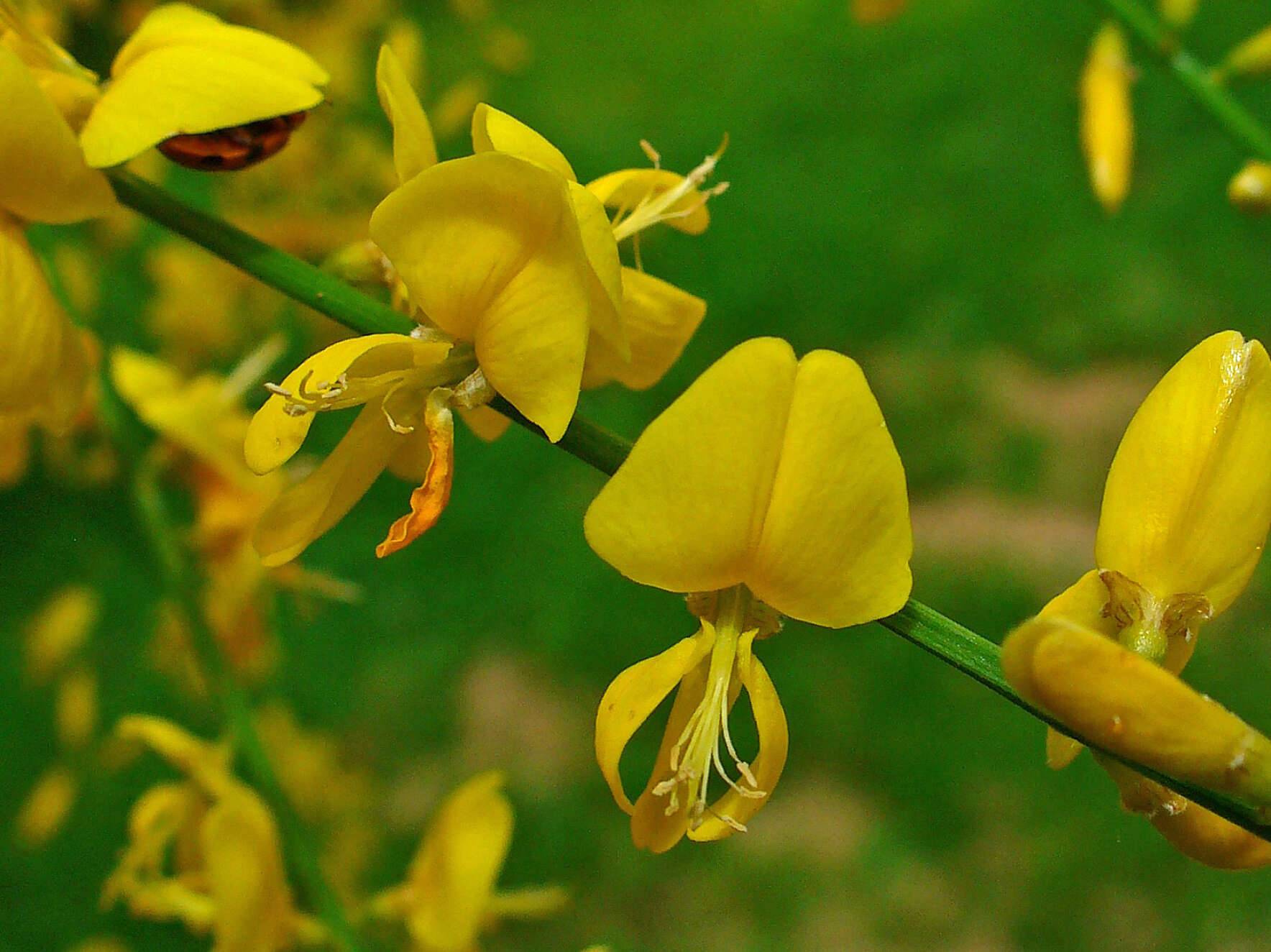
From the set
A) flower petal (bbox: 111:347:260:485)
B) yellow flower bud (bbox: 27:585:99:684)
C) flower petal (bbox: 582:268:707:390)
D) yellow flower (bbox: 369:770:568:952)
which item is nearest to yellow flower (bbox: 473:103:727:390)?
flower petal (bbox: 582:268:707:390)

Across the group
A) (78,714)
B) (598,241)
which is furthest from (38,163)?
(78,714)

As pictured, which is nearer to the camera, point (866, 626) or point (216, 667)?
point (216, 667)

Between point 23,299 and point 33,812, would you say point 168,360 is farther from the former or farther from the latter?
point 23,299

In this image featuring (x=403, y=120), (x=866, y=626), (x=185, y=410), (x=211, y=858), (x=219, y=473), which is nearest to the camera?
(x=403, y=120)

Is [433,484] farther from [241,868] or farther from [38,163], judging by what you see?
[241,868]

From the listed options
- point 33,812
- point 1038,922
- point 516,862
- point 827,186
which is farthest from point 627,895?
point 827,186

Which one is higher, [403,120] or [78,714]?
[403,120]

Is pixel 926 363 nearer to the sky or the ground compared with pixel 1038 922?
nearer to the sky
